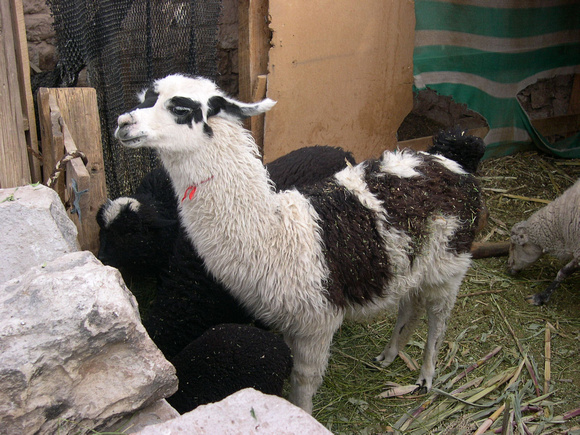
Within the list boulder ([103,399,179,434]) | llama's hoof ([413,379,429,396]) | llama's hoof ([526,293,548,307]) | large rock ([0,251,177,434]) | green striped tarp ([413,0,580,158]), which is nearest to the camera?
large rock ([0,251,177,434])

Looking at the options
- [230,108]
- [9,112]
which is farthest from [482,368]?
[9,112]

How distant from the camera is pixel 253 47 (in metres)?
4.91

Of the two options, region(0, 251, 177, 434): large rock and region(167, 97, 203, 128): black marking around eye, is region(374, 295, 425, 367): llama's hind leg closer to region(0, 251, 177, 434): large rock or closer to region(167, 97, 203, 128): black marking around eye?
region(167, 97, 203, 128): black marking around eye

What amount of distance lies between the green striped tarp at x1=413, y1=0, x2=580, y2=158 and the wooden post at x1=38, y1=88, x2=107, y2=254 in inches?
153

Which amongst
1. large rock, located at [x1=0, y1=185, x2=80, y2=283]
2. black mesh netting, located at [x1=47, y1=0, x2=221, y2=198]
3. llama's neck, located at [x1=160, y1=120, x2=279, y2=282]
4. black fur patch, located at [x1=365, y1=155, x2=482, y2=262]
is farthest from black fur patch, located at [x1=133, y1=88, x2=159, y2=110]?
black mesh netting, located at [x1=47, y1=0, x2=221, y2=198]

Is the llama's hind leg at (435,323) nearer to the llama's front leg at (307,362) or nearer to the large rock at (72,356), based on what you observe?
the llama's front leg at (307,362)

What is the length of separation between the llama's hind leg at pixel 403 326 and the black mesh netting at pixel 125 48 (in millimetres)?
2676

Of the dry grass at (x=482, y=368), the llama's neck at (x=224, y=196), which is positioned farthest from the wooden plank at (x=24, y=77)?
the dry grass at (x=482, y=368)

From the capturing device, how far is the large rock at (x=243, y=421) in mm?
1625

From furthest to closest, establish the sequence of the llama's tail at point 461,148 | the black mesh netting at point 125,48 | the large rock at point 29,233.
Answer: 1. the black mesh netting at point 125,48
2. the llama's tail at point 461,148
3. the large rock at point 29,233

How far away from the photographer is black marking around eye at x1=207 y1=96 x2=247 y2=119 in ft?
9.24

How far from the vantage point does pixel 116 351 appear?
1.79 m

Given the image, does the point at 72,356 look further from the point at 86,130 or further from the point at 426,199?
the point at 426,199

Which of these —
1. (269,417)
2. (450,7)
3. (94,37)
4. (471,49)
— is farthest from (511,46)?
(269,417)
